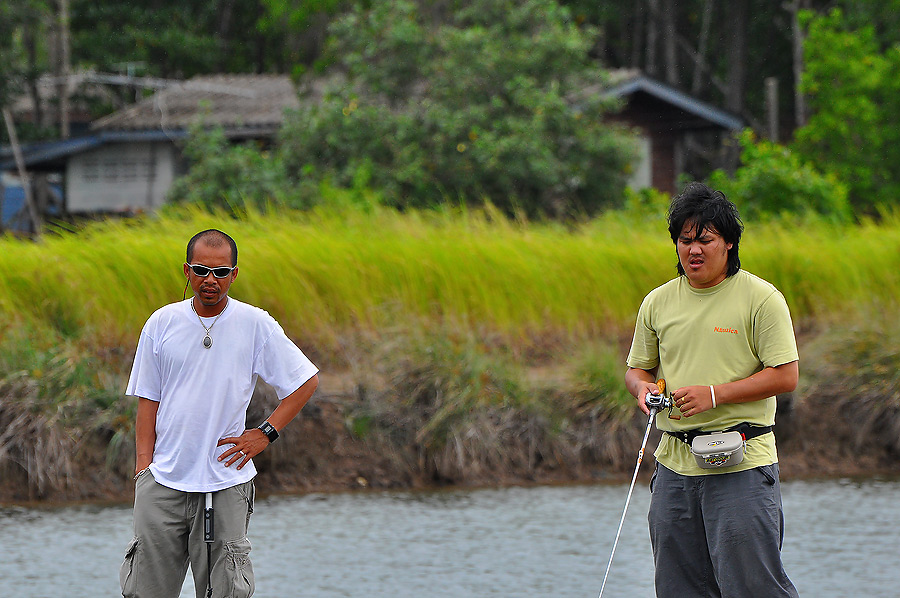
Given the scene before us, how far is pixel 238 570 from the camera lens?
4559 millimetres

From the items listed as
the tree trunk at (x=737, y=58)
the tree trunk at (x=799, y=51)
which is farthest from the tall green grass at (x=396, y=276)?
the tree trunk at (x=737, y=58)

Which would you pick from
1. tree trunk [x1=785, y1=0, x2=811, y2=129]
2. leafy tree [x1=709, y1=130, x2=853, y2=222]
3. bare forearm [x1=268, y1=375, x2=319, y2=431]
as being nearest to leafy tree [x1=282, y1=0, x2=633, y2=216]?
leafy tree [x1=709, y1=130, x2=853, y2=222]

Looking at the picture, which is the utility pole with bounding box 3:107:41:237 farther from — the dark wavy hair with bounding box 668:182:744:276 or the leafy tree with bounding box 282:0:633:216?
the dark wavy hair with bounding box 668:182:744:276

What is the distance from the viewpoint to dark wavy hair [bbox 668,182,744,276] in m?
4.43

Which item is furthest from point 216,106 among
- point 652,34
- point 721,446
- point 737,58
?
point 721,446

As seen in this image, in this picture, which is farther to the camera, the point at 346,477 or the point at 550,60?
the point at 550,60

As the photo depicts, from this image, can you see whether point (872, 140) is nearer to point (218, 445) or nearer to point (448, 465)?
point (448, 465)

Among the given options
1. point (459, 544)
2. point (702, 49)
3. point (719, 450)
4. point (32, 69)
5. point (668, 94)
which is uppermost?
point (702, 49)

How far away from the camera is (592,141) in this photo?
63.6 ft

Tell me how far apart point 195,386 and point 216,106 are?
2660 centimetres

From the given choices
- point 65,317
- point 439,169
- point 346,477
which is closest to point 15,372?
point 65,317

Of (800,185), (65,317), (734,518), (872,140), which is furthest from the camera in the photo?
(872,140)

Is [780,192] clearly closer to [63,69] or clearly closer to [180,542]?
[180,542]

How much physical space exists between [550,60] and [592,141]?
1.44 metres
